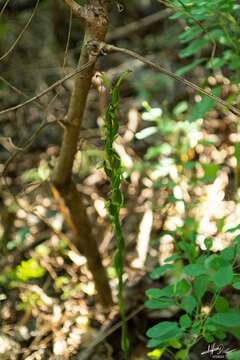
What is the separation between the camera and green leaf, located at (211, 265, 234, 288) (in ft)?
3.15

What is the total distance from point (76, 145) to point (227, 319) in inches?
20.3

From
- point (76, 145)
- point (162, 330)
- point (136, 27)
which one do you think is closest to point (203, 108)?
point (76, 145)

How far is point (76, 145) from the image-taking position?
1.29 m

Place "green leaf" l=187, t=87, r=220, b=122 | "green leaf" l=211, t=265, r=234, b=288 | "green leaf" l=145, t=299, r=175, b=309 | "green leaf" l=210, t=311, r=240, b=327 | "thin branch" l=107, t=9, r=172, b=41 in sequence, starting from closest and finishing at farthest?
"green leaf" l=211, t=265, r=234, b=288 → "green leaf" l=210, t=311, r=240, b=327 → "green leaf" l=145, t=299, r=175, b=309 → "green leaf" l=187, t=87, r=220, b=122 → "thin branch" l=107, t=9, r=172, b=41

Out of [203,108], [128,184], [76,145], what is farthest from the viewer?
[128,184]

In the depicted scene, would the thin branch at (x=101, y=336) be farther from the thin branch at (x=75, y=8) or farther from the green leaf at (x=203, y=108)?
the thin branch at (x=75, y=8)

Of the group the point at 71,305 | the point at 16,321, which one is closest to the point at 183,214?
the point at 71,305

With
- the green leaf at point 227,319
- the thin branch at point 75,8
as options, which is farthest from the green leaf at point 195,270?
the thin branch at point 75,8

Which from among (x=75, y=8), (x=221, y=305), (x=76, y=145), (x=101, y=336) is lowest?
(x=101, y=336)

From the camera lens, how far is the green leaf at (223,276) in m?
0.96

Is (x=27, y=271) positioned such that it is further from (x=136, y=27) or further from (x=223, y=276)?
(x=136, y=27)

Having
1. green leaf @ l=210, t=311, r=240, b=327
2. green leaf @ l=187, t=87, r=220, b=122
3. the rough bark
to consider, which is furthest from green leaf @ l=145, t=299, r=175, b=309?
green leaf @ l=187, t=87, r=220, b=122

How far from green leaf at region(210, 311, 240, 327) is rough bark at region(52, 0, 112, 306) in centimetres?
50

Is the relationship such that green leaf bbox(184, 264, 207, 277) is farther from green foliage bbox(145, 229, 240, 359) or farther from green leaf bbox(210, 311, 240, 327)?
green leaf bbox(210, 311, 240, 327)
